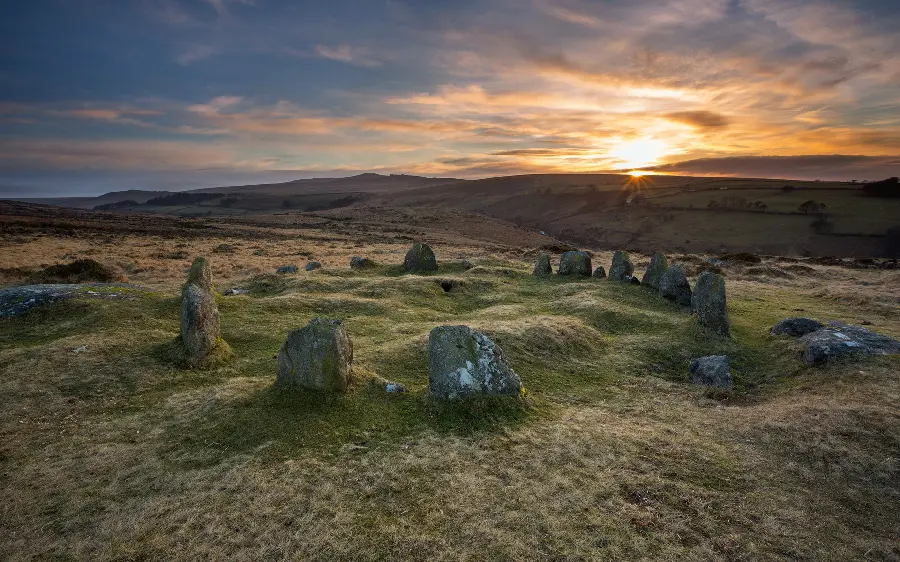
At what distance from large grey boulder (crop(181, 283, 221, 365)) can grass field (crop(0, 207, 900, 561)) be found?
70cm

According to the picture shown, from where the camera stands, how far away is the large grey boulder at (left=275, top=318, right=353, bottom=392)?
1138 centimetres

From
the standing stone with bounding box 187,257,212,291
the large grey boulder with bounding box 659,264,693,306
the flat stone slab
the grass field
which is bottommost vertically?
the grass field

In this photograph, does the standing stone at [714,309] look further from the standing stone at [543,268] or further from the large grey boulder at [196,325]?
the large grey boulder at [196,325]

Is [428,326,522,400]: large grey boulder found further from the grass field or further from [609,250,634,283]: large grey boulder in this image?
[609,250,634,283]: large grey boulder

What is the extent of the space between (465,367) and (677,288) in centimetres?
1619

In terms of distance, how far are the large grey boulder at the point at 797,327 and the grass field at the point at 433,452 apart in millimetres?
964

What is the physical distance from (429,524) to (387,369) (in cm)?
669

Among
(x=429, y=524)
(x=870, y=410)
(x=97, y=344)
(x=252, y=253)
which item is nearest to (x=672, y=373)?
(x=870, y=410)

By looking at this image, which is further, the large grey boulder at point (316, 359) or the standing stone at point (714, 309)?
the standing stone at point (714, 309)

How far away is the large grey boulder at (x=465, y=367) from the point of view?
11250 millimetres

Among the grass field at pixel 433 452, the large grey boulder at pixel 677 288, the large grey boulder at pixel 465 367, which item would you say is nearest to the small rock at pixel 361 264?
the grass field at pixel 433 452

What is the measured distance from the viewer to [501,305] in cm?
2223

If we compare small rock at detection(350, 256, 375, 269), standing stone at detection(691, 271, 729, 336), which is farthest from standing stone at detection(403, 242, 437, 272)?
standing stone at detection(691, 271, 729, 336)

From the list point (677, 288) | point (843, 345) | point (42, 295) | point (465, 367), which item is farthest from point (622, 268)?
point (42, 295)
